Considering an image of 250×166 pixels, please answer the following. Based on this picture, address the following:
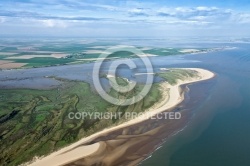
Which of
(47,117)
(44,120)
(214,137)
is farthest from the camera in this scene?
(47,117)

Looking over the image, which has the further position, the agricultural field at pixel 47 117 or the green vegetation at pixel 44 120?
the agricultural field at pixel 47 117

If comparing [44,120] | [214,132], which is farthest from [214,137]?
[44,120]

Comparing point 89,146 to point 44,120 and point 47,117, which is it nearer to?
point 44,120

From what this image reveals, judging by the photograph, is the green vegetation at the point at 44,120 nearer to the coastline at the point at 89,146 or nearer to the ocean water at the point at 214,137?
the coastline at the point at 89,146

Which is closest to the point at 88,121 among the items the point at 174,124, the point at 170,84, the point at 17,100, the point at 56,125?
the point at 56,125

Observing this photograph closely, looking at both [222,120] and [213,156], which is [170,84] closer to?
[222,120]

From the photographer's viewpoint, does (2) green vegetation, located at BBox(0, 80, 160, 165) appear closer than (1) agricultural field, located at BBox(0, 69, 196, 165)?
Yes

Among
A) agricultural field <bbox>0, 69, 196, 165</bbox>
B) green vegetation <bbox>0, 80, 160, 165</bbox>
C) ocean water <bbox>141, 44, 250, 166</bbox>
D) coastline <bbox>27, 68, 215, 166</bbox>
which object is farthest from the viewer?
agricultural field <bbox>0, 69, 196, 165</bbox>

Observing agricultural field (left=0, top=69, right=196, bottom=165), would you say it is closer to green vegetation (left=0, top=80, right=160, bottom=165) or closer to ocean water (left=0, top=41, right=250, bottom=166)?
green vegetation (left=0, top=80, right=160, bottom=165)

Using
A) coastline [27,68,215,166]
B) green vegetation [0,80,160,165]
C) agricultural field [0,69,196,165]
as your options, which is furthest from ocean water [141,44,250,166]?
green vegetation [0,80,160,165]

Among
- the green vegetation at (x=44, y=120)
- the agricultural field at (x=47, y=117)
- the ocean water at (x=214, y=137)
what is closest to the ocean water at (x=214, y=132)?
the ocean water at (x=214, y=137)

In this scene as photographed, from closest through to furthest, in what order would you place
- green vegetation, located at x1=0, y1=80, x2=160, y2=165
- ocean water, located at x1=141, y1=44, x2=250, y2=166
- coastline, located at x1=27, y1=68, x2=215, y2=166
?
ocean water, located at x1=141, y1=44, x2=250, y2=166
coastline, located at x1=27, y1=68, x2=215, y2=166
green vegetation, located at x1=0, y1=80, x2=160, y2=165
